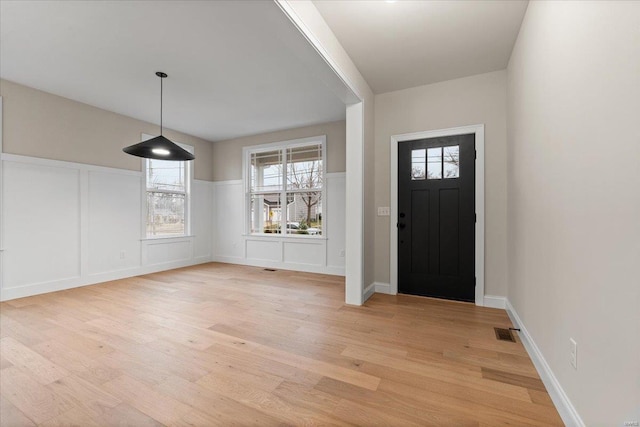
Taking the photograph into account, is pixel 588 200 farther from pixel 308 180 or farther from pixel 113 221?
pixel 113 221

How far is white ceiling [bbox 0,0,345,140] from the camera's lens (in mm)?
2414

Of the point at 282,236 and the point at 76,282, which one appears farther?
the point at 282,236

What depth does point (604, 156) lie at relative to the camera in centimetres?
118

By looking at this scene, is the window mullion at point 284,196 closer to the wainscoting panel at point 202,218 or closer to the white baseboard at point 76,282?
the wainscoting panel at point 202,218

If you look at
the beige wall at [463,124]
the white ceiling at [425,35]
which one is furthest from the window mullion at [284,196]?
the white ceiling at [425,35]

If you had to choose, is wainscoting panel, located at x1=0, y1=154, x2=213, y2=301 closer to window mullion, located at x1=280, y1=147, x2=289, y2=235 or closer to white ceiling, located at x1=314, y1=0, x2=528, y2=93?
window mullion, located at x1=280, y1=147, x2=289, y2=235

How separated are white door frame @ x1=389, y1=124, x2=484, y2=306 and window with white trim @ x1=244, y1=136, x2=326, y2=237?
1.83 meters

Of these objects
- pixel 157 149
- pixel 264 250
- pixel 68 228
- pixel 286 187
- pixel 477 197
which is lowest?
pixel 264 250

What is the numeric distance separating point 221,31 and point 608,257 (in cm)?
327

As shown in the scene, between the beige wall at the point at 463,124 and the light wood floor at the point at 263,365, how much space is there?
607 mm

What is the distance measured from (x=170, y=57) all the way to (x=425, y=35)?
2749mm

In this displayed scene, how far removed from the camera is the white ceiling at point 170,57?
2.41 meters

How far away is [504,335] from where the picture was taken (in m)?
2.51

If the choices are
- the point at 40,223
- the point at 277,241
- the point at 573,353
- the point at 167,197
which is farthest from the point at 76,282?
the point at 573,353
